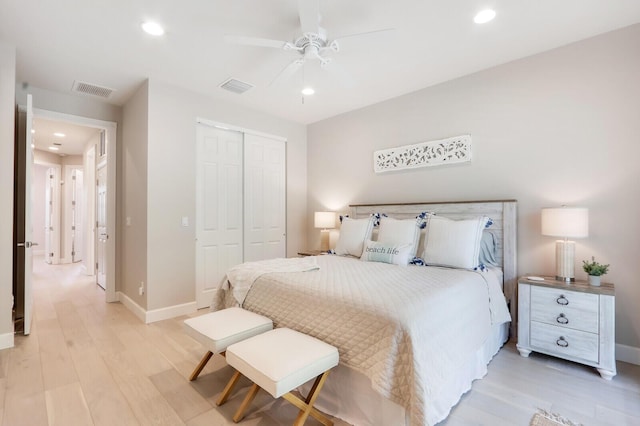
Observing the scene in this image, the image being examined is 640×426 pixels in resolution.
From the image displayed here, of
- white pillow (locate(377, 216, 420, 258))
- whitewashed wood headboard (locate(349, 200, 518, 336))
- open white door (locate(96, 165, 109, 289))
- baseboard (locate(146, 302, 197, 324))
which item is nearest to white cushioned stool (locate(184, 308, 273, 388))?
baseboard (locate(146, 302, 197, 324))

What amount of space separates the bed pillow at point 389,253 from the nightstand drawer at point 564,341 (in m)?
1.14

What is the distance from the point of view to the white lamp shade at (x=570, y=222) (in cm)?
231

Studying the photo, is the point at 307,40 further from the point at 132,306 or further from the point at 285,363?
the point at 132,306

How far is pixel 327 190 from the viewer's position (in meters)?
4.67

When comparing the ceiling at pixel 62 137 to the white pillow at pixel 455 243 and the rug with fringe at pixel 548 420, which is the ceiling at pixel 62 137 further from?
the rug with fringe at pixel 548 420

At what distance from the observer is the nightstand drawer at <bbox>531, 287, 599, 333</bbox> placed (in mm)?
2196

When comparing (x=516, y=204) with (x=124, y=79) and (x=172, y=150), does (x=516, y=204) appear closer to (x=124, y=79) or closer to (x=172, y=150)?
(x=172, y=150)

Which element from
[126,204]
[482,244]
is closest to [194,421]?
[482,244]

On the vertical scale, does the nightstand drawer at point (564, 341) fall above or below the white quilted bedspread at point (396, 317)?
below

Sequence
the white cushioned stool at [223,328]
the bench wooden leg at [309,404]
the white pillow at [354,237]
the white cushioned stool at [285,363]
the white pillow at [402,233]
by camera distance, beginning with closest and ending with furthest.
→ the white cushioned stool at [285,363] → the bench wooden leg at [309,404] → the white cushioned stool at [223,328] → the white pillow at [402,233] → the white pillow at [354,237]

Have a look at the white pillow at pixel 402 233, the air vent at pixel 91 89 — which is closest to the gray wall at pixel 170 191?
the air vent at pixel 91 89

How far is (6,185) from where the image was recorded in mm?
2561

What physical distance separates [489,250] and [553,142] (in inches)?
44.6

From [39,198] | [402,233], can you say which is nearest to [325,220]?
[402,233]
